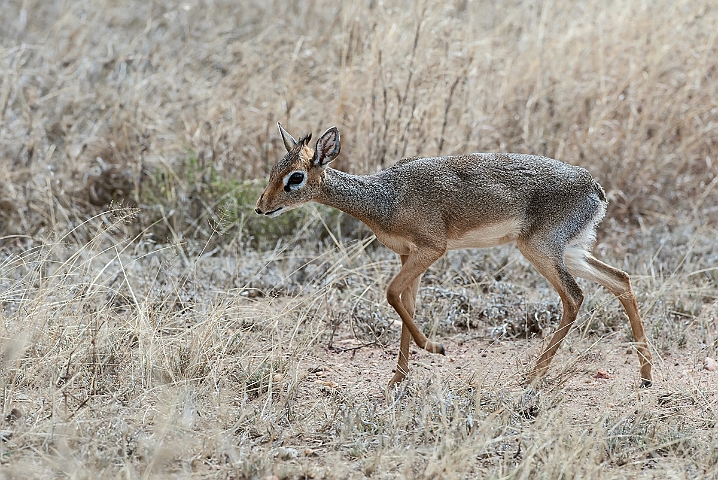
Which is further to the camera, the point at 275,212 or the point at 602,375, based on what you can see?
the point at 602,375

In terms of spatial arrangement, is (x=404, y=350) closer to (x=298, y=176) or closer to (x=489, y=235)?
(x=489, y=235)

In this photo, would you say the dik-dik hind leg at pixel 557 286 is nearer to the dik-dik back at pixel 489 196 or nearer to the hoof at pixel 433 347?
the dik-dik back at pixel 489 196

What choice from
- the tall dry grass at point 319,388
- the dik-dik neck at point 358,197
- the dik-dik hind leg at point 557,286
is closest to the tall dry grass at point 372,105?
the tall dry grass at point 319,388

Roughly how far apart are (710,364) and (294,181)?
2694 millimetres

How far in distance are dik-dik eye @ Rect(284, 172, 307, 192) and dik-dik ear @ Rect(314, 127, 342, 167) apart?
0.11 m

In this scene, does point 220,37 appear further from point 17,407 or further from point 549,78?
point 17,407

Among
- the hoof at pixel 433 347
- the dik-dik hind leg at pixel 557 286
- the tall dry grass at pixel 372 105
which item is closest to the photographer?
the hoof at pixel 433 347

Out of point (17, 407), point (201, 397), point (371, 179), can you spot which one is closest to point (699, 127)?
point (371, 179)

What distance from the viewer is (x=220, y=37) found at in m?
10.4

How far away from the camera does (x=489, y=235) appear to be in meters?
5.28

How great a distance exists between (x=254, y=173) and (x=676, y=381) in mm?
4048

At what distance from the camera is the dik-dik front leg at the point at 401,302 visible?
16.5 ft

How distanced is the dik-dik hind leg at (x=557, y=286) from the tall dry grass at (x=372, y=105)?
8.04 feet

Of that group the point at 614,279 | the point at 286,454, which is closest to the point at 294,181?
the point at 286,454
